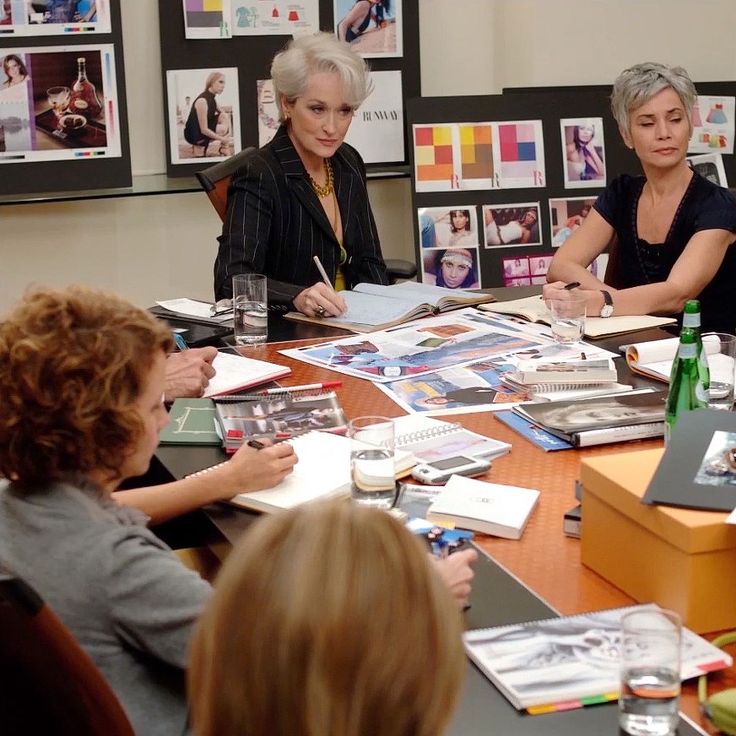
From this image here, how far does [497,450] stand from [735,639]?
675mm

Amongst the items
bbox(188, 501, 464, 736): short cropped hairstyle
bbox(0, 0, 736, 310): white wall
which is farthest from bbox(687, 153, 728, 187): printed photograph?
bbox(188, 501, 464, 736): short cropped hairstyle

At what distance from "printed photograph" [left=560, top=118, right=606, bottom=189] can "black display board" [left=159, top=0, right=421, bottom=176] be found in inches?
28.1

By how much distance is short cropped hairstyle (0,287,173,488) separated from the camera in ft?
4.26

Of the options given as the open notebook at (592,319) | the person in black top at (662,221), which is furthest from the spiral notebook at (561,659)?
the person in black top at (662,221)

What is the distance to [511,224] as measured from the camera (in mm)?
4664

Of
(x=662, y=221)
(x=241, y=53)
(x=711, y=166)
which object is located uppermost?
(x=241, y=53)

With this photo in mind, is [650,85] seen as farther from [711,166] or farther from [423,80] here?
[423,80]

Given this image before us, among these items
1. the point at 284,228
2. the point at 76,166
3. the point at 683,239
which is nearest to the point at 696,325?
the point at 683,239

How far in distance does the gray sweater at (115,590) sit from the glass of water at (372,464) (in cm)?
47

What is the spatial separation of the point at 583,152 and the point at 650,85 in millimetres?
1594

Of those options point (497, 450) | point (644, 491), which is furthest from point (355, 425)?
point (644, 491)

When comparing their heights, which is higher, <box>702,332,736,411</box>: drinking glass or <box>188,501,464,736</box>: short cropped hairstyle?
<box>188,501,464,736</box>: short cropped hairstyle

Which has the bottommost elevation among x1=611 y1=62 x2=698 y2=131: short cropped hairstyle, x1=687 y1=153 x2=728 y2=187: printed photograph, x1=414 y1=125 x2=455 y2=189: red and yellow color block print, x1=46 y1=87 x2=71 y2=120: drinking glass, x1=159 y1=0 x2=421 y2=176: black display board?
x1=687 y1=153 x2=728 y2=187: printed photograph

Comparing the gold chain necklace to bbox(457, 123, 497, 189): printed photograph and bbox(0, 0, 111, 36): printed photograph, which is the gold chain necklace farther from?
bbox(0, 0, 111, 36): printed photograph
